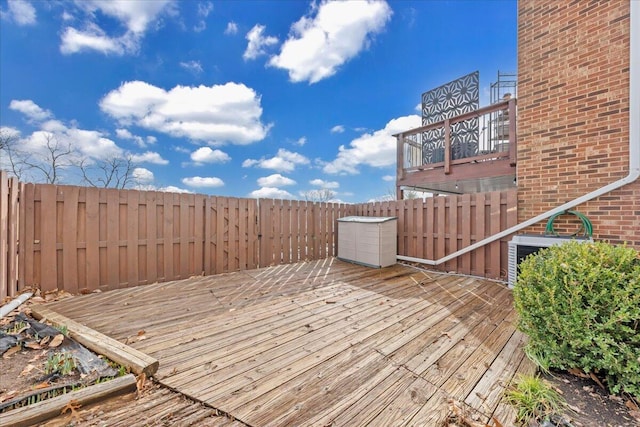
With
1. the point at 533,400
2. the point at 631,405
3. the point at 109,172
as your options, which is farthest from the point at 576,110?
the point at 109,172

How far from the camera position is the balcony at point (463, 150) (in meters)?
5.35

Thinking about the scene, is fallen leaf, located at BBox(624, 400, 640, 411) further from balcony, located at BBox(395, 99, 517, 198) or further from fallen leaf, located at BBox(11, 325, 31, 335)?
balcony, located at BBox(395, 99, 517, 198)

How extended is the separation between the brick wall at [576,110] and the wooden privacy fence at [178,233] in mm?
662

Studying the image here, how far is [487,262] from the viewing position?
466cm

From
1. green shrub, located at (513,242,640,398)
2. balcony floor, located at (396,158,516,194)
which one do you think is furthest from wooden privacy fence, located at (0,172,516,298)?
green shrub, located at (513,242,640,398)

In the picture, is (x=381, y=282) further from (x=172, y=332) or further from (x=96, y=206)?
(x=96, y=206)

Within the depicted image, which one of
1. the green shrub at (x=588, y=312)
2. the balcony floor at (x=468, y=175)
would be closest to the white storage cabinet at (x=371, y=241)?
the balcony floor at (x=468, y=175)

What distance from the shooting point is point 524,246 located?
12.5ft

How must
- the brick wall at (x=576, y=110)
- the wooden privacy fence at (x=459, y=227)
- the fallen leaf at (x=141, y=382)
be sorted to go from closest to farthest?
the fallen leaf at (x=141, y=382), the brick wall at (x=576, y=110), the wooden privacy fence at (x=459, y=227)

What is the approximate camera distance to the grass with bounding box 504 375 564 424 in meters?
1.39

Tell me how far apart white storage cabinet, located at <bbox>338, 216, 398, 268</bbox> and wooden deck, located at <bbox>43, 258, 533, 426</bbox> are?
1476mm

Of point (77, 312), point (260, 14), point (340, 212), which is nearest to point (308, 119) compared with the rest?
point (260, 14)

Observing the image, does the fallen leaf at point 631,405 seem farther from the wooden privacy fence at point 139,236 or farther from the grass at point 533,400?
the wooden privacy fence at point 139,236

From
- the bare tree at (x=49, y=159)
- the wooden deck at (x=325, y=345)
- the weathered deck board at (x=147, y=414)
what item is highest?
the bare tree at (x=49, y=159)
